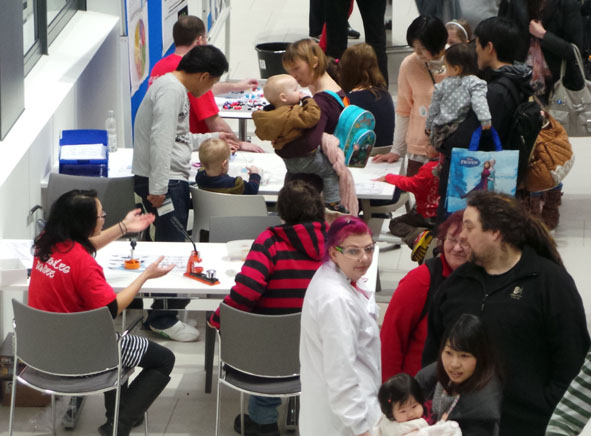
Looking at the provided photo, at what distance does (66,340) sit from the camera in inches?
165

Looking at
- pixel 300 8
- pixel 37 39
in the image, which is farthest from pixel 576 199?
pixel 300 8

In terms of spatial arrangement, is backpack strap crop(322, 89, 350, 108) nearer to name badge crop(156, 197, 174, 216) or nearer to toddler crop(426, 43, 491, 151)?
toddler crop(426, 43, 491, 151)

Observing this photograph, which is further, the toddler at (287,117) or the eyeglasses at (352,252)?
the toddler at (287,117)

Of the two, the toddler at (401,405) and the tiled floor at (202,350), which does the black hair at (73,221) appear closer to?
the tiled floor at (202,350)

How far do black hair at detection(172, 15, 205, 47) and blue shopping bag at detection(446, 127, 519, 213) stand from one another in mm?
2166

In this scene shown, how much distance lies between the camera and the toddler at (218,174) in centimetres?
570

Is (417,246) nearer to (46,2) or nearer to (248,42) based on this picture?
(46,2)

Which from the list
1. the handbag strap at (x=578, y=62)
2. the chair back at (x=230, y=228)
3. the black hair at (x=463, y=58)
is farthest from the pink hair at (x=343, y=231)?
the handbag strap at (x=578, y=62)

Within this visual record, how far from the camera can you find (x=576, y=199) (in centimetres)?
838

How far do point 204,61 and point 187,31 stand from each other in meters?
1.32

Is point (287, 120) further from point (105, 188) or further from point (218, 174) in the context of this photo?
point (105, 188)

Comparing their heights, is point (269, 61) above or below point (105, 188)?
above

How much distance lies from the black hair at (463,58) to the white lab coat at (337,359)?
232 cm

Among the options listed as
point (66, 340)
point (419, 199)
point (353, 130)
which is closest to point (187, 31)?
point (353, 130)
